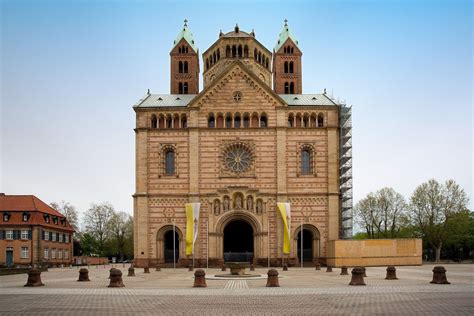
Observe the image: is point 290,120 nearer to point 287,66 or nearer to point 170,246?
point 287,66

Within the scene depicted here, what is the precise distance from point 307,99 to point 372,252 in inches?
772

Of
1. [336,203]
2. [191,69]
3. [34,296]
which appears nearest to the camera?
[34,296]

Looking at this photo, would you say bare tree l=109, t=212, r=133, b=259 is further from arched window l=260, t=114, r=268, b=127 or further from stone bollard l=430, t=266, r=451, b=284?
stone bollard l=430, t=266, r=451, b=284

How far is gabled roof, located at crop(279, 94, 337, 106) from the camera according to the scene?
226 ft

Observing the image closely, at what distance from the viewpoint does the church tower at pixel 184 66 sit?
78.2m

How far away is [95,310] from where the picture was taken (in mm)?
20578

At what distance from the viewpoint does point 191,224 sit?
6462cm

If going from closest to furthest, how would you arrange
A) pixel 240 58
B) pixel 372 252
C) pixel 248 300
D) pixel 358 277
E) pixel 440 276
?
pixel 248 300 → pixel 358 277 → pixel 440 276 → pixel 372 252 → pixel 240 58

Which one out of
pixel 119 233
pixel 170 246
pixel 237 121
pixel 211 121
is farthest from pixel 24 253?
pixel 119 233

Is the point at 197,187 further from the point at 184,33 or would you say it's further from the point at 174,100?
the point at 184,33

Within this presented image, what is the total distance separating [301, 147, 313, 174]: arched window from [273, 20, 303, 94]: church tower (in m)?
12.1

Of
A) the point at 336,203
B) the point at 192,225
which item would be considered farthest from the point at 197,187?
the point at 336,203

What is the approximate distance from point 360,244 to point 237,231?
1537 centimetres

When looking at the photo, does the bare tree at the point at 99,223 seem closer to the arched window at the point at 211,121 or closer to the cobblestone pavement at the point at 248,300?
the arched window at the point at 211,121
